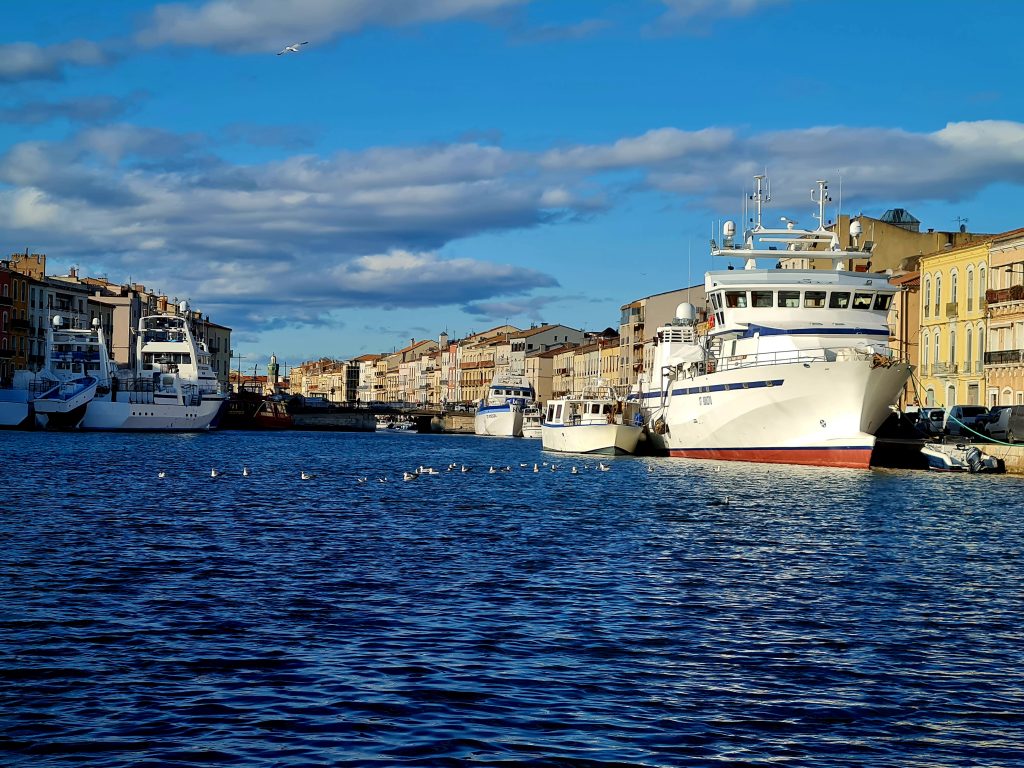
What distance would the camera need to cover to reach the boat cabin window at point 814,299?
64.8 metres

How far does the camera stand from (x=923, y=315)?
93188mm

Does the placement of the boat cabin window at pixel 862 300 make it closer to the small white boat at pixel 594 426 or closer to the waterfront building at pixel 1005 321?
the waterfront building at pixel 1005 321

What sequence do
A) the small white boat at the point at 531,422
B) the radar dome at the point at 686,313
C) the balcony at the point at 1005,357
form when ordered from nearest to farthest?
1. the balcony at the point at 1005,357
2. the radar dome at the point at 686,313
3. the small white boat at the point at 531,422

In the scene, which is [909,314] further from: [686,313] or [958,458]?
[958,458]

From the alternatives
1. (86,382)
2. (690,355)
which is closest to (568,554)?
(690,355)

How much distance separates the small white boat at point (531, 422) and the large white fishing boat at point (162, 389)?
105 ft

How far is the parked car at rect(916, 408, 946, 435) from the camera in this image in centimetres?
6738

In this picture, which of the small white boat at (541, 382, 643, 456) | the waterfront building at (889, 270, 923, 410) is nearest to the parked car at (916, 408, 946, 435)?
the small white boat at (541, 382, 643, 456)

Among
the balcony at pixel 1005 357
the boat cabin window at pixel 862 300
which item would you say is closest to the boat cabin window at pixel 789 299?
the boat cabin window at pixel 862 300

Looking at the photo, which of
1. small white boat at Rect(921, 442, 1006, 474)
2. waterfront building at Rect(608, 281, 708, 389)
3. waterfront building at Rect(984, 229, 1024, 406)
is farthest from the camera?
waterfront building at Rect(608, 281, 708, 389)

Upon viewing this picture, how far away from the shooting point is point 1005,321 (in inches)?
3172

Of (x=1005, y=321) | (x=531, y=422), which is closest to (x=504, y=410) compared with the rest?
(x=531, y=422)

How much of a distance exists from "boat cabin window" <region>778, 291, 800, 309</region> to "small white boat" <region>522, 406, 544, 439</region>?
80010 millimetres

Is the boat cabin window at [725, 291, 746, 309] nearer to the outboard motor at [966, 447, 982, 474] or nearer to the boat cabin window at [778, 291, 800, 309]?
the boat cabin window at [778, 291, 800, 309]
